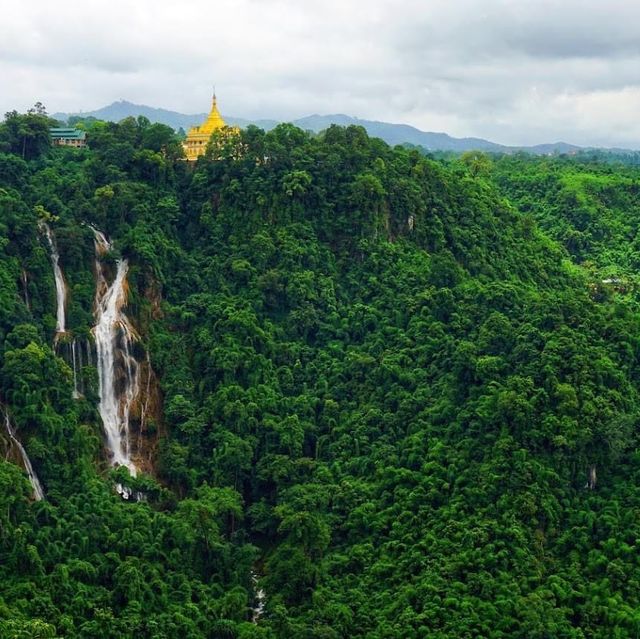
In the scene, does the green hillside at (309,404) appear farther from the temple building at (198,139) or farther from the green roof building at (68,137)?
the temple building at (198,139)

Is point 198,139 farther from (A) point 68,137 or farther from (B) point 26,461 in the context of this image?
(B) point 26,461

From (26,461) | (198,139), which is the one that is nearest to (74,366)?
(26,461)

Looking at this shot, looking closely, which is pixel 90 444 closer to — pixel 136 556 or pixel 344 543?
pixel 136 556

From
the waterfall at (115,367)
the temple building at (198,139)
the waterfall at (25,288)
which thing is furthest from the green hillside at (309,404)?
the temple building at (198,139)

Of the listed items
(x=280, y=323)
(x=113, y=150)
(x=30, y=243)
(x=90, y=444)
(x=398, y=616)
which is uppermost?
(x=113, y=150)

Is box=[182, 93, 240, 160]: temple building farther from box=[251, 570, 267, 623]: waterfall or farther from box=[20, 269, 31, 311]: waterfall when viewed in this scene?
box=[251, 570, 267, 623]: waterfall

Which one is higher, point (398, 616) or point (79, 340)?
point (79, 340)

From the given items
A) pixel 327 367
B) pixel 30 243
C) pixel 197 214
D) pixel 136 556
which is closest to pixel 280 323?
pixel 327 367
